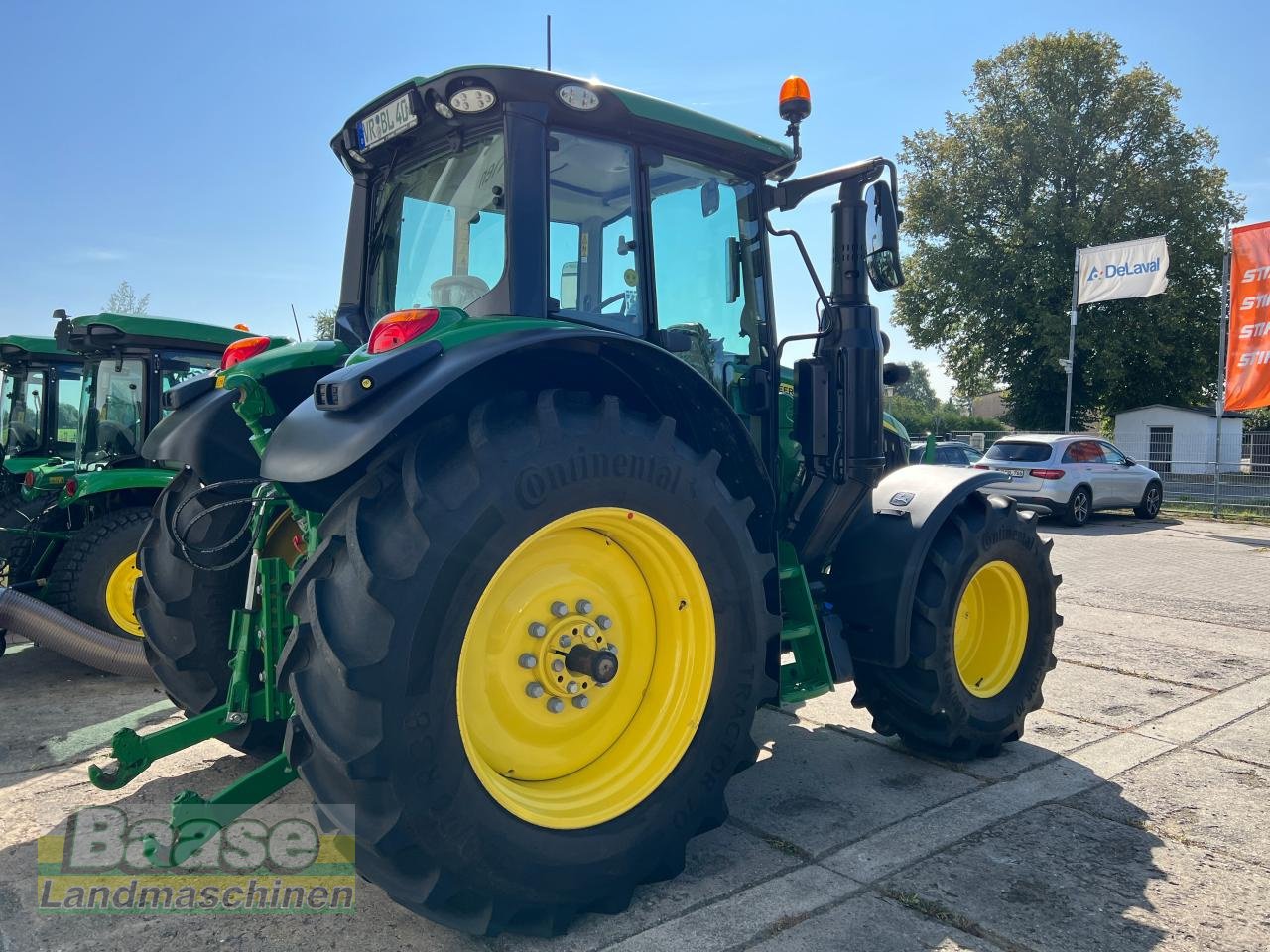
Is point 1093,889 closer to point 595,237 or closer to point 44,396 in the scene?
point 595,237

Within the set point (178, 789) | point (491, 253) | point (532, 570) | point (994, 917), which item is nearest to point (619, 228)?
point (491, 253)

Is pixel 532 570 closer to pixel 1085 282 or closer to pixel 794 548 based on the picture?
pixel 794 548

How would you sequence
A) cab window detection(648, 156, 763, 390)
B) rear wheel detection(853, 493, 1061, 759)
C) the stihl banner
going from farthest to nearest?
the stihl banner, rear wheel detection(853, 493, 1061, 759), cab window detection(648, 156, 763, 390)

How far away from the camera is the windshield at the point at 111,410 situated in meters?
6.89

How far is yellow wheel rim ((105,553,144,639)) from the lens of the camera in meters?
6.18

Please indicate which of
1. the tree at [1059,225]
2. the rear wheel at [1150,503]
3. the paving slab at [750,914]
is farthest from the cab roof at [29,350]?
the tree at [1059,225]

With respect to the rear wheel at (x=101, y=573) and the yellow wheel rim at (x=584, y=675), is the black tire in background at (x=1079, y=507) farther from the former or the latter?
the yellow wheel rim at (x=584, y=675)

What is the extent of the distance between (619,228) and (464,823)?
2.04 metres

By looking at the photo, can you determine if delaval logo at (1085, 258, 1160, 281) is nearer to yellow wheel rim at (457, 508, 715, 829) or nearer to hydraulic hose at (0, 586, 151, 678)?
yellow wheel rim at (457, 508, 715, 829)

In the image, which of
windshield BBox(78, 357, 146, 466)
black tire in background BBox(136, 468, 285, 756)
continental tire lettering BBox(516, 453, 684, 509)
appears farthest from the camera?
windshield BBox(78, 357, 146, 466)

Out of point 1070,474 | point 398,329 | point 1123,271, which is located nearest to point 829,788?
point 398,329

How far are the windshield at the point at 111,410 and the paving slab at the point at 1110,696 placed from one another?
6.58 meters

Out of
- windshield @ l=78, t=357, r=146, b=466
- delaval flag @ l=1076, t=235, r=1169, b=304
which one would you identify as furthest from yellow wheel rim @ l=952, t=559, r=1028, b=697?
delaval flag @ l=1076, t=235, r=1169, b=304

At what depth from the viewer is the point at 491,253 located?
9.78 ft
